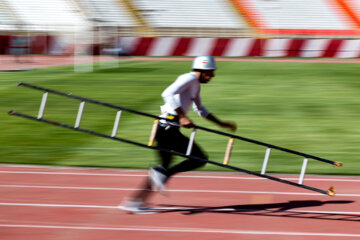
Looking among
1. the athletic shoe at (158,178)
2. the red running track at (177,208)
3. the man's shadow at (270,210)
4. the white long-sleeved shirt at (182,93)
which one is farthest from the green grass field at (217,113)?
the white long-sleeved shirt at (182,93)

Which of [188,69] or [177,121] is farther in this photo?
[188,69]

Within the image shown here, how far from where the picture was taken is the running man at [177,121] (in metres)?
6.22

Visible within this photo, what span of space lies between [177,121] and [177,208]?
1298mm

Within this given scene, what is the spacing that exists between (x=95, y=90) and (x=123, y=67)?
639 centimetres

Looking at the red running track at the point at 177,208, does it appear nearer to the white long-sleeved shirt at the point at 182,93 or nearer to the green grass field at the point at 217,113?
the green grass field at the point at 217,113

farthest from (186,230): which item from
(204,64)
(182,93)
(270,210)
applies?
(204,64)

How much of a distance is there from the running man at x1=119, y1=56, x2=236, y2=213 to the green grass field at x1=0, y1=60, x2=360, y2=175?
271 centimetres

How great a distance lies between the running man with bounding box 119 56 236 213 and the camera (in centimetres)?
622

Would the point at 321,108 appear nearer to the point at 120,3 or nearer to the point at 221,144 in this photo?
the point at 221,144

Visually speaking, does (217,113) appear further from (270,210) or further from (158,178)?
(158,178)

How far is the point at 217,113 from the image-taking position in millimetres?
14305

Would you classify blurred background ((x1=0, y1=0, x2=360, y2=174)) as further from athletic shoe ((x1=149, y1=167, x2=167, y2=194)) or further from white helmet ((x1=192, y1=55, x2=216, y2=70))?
white helmet ((x1=192, y1=55, x2=216, y2=70))

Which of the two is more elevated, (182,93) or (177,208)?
(182,93)

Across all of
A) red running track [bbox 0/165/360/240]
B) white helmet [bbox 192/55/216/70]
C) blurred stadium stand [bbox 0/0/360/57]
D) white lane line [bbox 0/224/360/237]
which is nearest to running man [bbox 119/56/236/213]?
white helmet [bbox 192/55/216/70]
